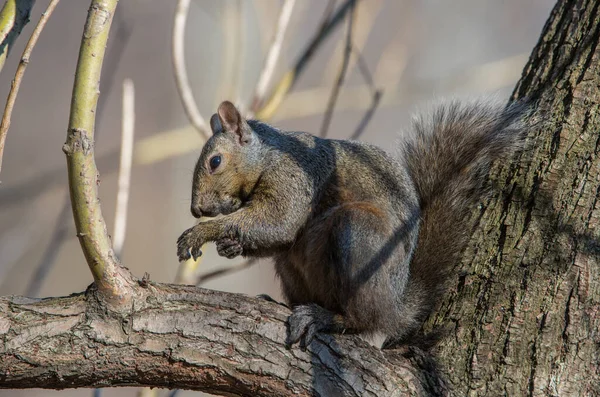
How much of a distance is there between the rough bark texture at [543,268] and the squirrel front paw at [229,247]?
→ 82 cm

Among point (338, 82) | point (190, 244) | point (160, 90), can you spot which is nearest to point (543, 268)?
point (338, 82)

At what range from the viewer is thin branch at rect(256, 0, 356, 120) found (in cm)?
302

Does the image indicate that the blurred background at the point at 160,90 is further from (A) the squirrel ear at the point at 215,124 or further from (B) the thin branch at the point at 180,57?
(B) the thin branch at the point at 180,57

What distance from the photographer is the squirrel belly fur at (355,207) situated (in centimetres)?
245

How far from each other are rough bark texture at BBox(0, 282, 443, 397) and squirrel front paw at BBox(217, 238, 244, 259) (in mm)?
637

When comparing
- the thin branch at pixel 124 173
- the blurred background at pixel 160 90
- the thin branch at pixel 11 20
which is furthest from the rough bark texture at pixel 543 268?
the blurred background at pixel 160 90

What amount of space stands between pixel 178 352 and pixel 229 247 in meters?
0.84

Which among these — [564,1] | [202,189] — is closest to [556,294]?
[564,1]

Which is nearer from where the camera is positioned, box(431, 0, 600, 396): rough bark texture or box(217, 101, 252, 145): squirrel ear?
box(431, 0, 600, 396): rough bark texture

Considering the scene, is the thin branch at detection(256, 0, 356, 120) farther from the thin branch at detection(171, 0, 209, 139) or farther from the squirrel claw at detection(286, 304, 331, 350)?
the squirrel claw at detection(286, 304, 331, 350)

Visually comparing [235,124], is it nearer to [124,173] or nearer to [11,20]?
[124,173]

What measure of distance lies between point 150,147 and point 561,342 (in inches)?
102

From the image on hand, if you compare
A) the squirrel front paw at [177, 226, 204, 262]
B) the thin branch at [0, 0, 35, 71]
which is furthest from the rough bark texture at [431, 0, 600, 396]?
the thin branch at [0, 0, 35, 71]

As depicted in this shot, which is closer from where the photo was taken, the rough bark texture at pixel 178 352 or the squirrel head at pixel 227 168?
the rough bark texture at pixel 178 352
